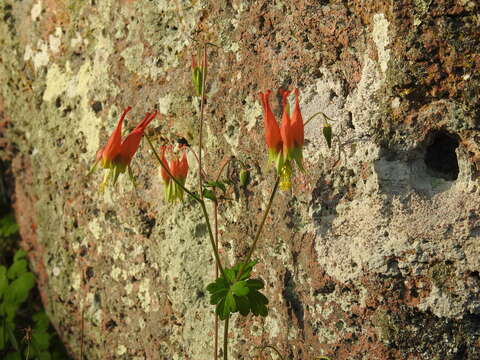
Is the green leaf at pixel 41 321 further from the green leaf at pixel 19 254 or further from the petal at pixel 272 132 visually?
the petal at pixel 272 132

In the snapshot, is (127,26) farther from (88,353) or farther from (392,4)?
(88,353)

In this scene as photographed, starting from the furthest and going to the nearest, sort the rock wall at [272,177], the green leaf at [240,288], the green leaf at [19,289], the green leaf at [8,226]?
the green leaf at [8,226]
the green leaf at [19,289]
the green leaf at [240,288]
the rock wall at [272,177]

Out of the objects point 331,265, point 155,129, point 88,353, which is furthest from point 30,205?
point 331,265

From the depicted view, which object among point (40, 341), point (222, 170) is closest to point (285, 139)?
point (222, 170)

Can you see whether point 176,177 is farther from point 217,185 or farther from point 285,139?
point 285,139

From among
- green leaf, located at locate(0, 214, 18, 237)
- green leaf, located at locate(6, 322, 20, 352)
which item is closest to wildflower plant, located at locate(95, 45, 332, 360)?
green leaf, located at locate(6, 322, 20, 352)

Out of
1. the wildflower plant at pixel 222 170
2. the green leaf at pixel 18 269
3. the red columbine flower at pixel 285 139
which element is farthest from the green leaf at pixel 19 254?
the red columbine flower at pixel 285 139
